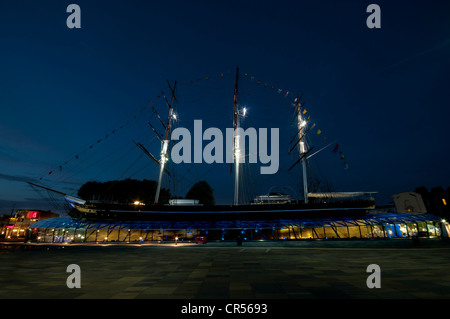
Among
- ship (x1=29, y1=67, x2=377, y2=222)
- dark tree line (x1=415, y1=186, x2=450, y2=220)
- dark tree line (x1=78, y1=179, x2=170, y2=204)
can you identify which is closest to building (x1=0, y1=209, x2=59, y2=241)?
dark tree line (x1=78, y1=179, x2=170, y2=204)

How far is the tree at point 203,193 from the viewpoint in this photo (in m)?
65.6

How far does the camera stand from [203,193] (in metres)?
66.5

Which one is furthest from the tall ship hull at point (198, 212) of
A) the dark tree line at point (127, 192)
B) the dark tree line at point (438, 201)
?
the dark tree line at point (127, 192)

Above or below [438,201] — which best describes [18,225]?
below

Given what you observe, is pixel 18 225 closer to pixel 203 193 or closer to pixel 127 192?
pixel 127 192

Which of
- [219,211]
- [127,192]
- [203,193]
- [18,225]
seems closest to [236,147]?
[219,211]

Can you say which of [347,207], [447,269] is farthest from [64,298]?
[347,207]

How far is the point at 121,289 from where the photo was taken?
6.71 meters

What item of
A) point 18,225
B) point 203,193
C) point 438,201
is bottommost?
point 18,225

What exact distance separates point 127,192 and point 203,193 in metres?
25.7

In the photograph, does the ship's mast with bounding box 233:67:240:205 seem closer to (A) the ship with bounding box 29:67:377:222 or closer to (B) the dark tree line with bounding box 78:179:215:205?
(A) the ship with bounding box 29:67:377:222

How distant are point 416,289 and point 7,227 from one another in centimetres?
9270

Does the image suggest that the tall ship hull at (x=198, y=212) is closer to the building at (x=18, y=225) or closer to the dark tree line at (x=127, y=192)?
the dark tree line at (x=127, y=192)
